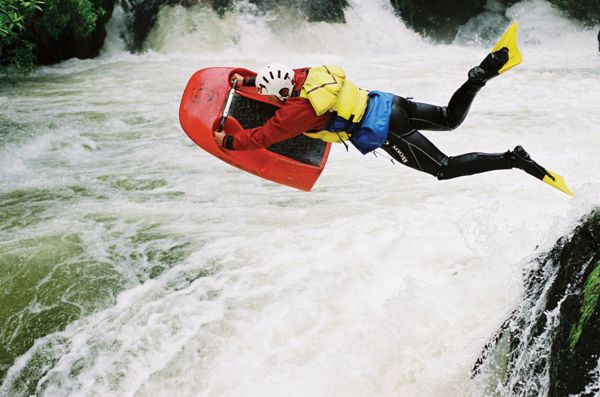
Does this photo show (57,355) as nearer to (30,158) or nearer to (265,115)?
(265,115)

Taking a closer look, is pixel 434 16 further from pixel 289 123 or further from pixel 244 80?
pixel 289 123

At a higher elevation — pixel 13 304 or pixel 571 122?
pixel 571 122

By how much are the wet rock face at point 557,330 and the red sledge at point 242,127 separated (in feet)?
6.84

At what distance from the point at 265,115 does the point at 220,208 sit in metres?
0.91

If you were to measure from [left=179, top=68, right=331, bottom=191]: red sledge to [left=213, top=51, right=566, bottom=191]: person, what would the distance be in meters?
0.49

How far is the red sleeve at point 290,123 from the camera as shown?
3354mm

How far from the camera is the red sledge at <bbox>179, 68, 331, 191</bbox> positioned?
4.33 m

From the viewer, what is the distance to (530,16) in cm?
1394

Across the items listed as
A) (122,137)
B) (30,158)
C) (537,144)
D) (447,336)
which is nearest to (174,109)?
(122,137)

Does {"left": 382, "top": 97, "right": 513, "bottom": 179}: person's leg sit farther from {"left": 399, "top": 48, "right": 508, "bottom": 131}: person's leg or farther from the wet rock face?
the wet rock face

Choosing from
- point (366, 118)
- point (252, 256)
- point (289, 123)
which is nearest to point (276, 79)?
point (289, 123)

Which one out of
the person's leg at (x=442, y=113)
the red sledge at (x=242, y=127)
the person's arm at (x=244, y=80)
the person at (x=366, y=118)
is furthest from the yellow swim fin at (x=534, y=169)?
the person's arm at (x=244, y=80)

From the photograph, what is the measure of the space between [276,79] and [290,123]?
0.28 meters

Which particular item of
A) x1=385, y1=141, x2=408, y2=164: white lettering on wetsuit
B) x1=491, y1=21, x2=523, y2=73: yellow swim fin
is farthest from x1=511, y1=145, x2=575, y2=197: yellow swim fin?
x1=385, y1=141, x2=408, y2=164: white lettering on wetsuit
